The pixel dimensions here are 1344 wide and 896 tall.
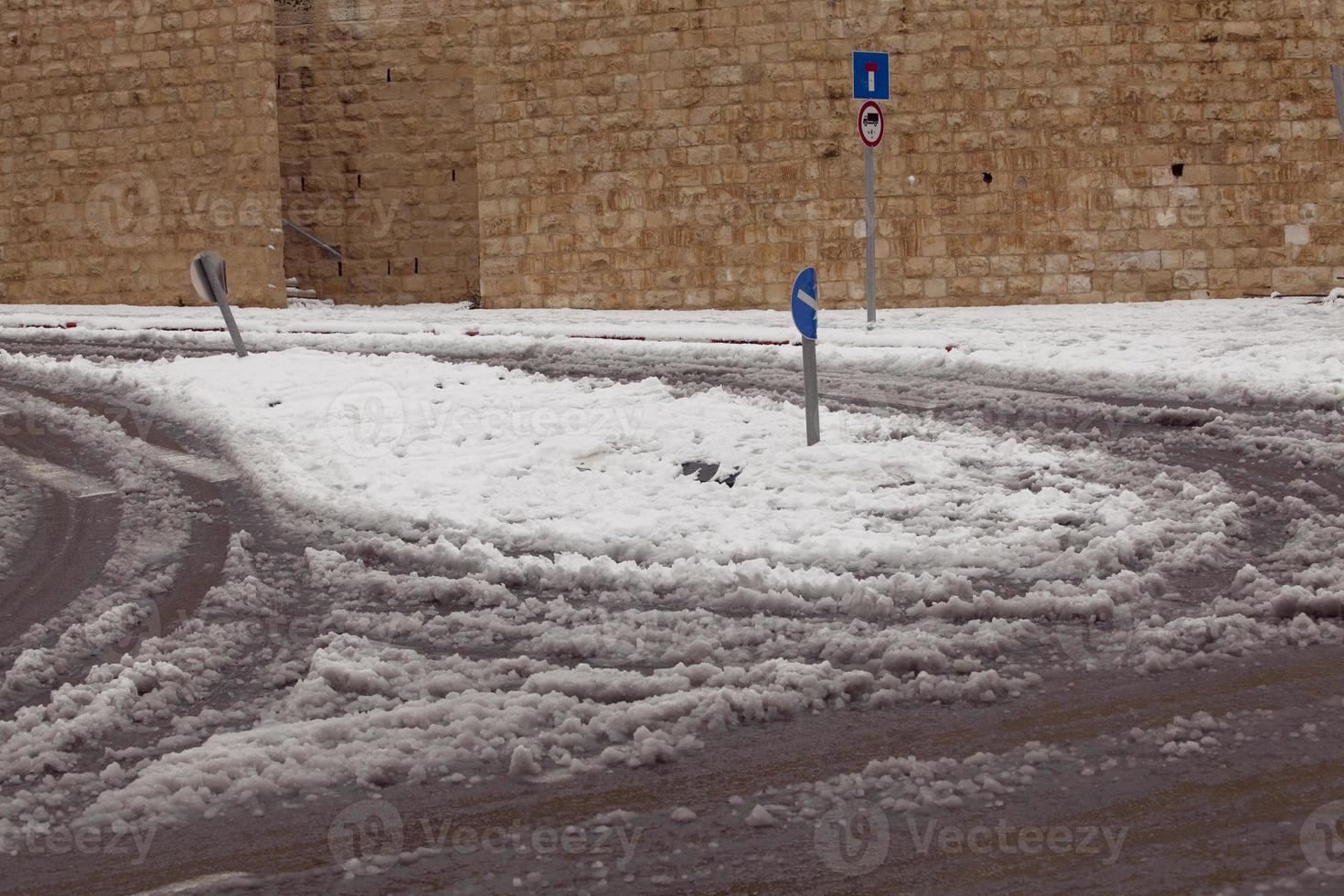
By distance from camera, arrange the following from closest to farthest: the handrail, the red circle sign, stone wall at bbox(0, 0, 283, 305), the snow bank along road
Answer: the snow bank along road, the red circle sign, stone wall at bbox(0, 0, 283, 305), the handrail

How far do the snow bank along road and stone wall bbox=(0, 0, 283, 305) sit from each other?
8.74 m

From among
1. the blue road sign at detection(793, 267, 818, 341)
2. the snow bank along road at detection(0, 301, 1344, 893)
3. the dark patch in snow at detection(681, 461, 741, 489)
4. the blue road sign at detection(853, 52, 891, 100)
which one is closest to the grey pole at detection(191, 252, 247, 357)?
the snow bank along road at detection(0, 301, 1344, 893)

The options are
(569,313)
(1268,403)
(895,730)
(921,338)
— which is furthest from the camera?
(569,313)

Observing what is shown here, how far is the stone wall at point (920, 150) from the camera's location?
50.0 ft

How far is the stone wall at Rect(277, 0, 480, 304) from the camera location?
61.2ft

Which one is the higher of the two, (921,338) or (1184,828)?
(921,338)

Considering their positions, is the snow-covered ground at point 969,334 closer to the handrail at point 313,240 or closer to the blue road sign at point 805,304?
the handrail at point 313,240

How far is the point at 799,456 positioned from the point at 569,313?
9012 mm

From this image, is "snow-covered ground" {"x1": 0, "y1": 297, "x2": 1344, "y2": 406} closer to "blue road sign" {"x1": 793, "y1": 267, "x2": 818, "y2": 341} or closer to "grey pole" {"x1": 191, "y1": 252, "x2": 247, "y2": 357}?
"grey pole" {"x1": 191, "y1": 252, "x2": 247, "y2": 357}

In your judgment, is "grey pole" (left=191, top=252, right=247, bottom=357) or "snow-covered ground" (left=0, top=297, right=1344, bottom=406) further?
"grey pole" (left=191, top=252, right=247, bottom=357)

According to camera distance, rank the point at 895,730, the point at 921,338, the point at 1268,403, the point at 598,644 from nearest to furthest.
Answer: the point at 895,730
the point at 598,644
the point at 1268,403
the point at 921,338

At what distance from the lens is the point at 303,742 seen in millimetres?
3801

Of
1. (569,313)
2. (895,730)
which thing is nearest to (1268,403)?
(895,730)

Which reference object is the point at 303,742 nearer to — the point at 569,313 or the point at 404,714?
the point at 404,714
